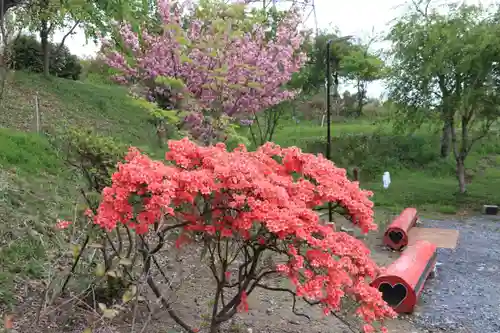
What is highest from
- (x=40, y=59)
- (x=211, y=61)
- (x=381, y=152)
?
(x=40, y=59)

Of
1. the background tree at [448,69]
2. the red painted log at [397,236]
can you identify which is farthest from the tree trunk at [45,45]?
the red painted log at [397,236]

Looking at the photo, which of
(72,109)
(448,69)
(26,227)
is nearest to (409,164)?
(448,69)

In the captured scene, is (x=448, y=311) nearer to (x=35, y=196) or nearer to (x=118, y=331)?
(x=118, y=331)

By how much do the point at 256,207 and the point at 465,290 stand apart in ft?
14.9

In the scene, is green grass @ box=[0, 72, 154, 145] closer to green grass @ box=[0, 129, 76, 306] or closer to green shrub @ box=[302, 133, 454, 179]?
green shrub @ box=[302, 133, 454, 179]

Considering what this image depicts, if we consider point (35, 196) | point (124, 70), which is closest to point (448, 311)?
point (35, 196)

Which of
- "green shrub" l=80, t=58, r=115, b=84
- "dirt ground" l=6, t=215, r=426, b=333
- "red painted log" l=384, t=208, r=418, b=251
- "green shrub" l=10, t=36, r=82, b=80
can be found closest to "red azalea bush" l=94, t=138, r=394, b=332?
"dirt ground" l=6, t=215, r=426, b=333

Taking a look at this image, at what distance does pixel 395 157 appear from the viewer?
1806 centimetres

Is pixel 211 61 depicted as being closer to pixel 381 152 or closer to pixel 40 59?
pixel 381 152

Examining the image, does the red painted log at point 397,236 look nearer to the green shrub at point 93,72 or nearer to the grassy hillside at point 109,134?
the grassy hillside at point 109,134

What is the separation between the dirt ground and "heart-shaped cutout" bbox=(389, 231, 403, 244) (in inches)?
125

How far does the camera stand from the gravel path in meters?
5.48

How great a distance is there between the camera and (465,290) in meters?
6.61

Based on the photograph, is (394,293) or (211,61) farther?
(211,61)
